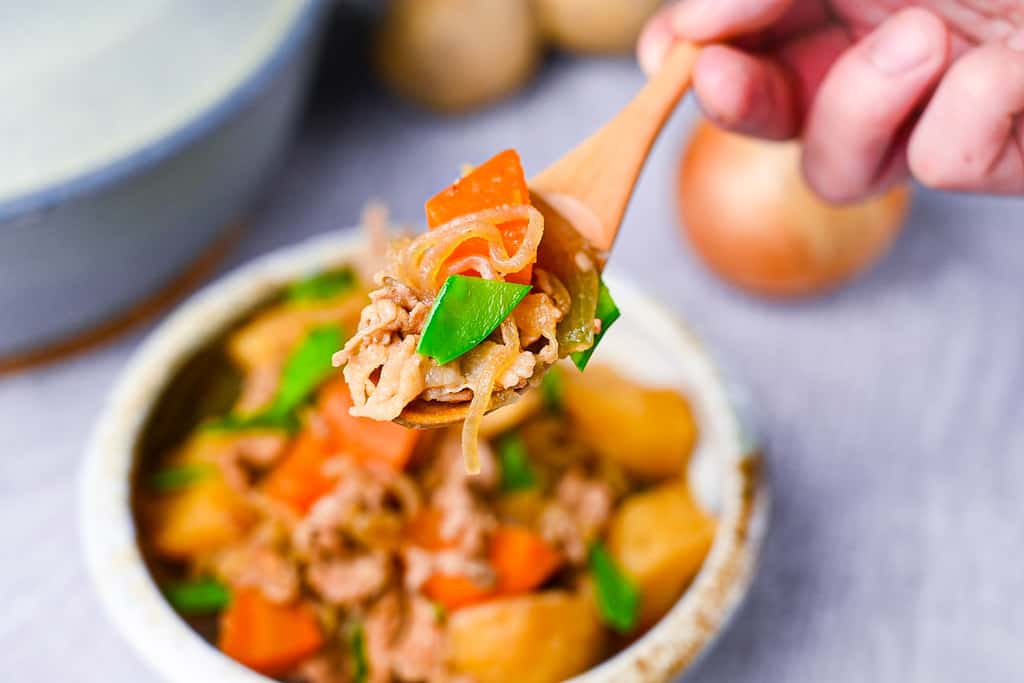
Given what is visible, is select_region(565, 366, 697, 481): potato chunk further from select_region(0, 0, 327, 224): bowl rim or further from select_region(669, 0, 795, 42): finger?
select_region(0, 0, 327, 224): bowl rim

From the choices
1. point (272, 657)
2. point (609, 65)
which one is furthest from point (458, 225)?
point (609, 65)

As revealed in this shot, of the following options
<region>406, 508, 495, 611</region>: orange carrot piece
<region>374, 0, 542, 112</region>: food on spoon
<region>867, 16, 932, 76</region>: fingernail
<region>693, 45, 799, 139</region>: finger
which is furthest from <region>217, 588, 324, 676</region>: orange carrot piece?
<region>374, 0, 542, 112</region>: food on spoon

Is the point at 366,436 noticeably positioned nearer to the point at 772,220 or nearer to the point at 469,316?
the point at 469,316

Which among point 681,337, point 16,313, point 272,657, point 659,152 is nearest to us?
point 272,657

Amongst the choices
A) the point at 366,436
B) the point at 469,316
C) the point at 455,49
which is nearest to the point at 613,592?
the point at 366,436

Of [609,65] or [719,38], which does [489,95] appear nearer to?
[609,65]
